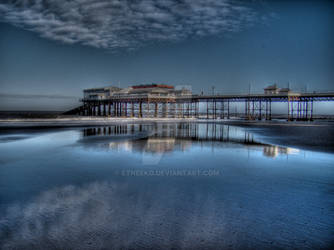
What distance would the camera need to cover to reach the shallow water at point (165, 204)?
3.69 metres

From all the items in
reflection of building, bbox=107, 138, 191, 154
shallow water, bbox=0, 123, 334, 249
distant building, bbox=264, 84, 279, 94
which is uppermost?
distant building, bbox=264, 84, 279, 94

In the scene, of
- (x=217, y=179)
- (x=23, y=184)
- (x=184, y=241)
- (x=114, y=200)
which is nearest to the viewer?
(x=184, y=241)

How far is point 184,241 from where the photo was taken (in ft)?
11.9

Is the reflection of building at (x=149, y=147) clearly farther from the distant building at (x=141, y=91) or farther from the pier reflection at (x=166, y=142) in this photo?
the distant building at (x=141, y=91)

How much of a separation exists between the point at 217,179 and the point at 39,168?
21.6 feet

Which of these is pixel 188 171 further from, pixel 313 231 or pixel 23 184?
pixel 23 184

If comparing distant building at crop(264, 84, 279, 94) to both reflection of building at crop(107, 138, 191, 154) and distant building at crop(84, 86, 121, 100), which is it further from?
reflection of building at crop(107, 138, 191, 154)

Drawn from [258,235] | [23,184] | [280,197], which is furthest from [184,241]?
[23,184]

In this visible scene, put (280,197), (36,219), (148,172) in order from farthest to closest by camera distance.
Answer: (148,172), (280,197), (36,219)

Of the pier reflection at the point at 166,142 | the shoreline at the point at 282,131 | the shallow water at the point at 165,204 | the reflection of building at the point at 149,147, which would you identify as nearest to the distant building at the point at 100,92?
the shoreline at the point at 282,131

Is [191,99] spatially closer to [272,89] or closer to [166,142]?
[272,89]

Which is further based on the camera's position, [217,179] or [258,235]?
[217,179]

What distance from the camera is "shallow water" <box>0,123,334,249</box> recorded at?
3.69 meters

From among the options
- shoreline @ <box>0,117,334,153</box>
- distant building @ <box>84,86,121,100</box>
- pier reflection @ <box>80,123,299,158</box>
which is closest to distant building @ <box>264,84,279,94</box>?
shoreline @ <box>0,117,334,153</box>
